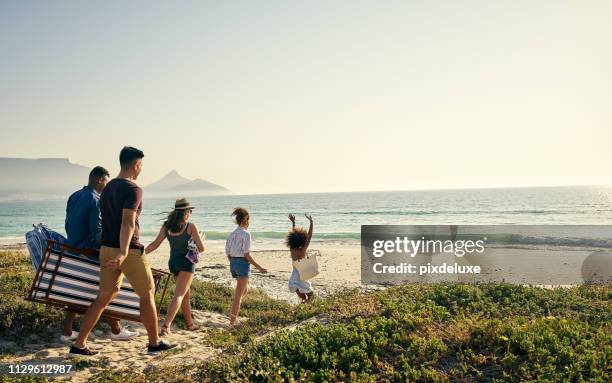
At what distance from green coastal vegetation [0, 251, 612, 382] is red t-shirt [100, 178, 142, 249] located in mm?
1690

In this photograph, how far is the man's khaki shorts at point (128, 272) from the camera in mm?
6246

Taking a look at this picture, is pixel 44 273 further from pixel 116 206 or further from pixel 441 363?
pixel 441 363

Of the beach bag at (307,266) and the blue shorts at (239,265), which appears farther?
the beach bag at (307,266)

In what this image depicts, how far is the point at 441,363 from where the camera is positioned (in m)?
5.46

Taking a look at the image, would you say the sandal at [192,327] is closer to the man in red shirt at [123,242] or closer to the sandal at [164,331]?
the sandal at [164,331]

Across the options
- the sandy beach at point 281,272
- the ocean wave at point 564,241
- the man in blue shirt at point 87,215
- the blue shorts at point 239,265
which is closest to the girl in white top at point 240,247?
the blue shorts at point 239,265

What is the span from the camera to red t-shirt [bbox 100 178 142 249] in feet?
20.1

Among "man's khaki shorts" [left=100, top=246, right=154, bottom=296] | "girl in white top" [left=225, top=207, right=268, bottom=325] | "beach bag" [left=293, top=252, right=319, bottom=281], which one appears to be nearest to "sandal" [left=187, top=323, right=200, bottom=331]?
"girl in white top" [left=225, top=207, right=268, bottom=325]

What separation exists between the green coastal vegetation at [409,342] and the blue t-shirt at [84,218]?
1.77 m

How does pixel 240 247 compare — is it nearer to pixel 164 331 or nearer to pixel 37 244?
pixel 164 331

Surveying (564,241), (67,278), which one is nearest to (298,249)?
(67,278)

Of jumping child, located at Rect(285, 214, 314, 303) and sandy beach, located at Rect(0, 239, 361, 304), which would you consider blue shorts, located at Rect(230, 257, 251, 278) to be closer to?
jumping child, located at Rect(285, 214, 314, 303)

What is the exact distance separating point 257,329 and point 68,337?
9.48ft

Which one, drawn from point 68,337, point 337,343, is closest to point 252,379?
point 337,343
